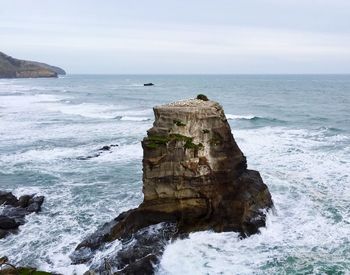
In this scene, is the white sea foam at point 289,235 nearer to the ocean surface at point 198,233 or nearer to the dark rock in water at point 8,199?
the ocean surface at point 198,233

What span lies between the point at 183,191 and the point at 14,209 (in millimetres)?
9851

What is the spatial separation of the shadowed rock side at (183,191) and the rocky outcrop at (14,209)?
4534mm

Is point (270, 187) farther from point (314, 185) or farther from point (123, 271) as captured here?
point (123, 271)

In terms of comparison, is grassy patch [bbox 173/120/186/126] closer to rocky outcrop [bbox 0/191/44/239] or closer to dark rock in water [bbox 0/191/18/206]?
rocky outcrop [bbox 0/191/44/239]

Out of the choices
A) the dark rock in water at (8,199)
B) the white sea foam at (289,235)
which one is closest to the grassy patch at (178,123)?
the white sea foam at (289,235)

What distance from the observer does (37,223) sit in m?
23.8

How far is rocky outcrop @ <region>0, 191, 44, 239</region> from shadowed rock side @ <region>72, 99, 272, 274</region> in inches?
179

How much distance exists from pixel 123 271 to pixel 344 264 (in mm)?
8266

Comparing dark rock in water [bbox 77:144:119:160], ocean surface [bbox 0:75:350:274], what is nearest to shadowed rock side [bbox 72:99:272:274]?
ocean surface [bbox 0:75:350:274]

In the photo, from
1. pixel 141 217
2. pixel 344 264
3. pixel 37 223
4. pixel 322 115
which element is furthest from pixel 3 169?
pixel 322 115

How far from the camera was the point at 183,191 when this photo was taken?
818 inches

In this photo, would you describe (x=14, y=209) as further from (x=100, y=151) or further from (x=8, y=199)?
(x=100, y=151)

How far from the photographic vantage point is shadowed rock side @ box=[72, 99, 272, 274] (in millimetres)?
20734

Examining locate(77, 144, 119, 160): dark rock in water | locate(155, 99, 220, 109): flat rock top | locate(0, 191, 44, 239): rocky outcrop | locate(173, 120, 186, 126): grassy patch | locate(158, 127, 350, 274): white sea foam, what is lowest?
locate(0, 191, 44, 239): rocky outcrop
